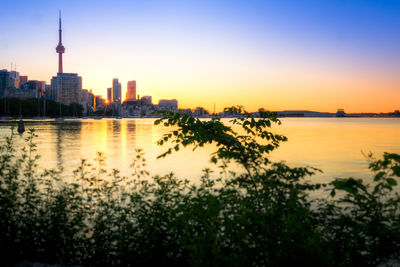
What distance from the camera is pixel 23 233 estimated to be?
803 cm

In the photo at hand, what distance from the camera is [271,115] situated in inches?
370

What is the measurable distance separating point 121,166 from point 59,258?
23.8 metres

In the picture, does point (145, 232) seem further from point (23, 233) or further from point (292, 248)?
point (23, 233)

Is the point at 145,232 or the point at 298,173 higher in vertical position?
the point at 298,173

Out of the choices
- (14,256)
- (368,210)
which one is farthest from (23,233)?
(368,210)

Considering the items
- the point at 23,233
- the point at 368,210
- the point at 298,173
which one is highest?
the point at 298,173

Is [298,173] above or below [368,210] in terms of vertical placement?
above

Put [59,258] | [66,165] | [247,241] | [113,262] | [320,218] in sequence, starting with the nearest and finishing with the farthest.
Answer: [247,241] < [320,218] < [113,262] < [59,258] < [66,165]

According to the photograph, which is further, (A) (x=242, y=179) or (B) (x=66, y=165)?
(B) (x=66, y=165)

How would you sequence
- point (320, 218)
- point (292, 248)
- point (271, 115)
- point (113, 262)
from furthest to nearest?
point (271, 115)
point (113, 262)
point (320, 218)
point (292, 248)

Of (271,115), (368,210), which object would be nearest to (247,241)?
(368,210)

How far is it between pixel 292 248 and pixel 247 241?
1.12 m

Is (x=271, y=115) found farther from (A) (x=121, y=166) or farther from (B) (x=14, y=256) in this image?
(A) (x=121, y=166)

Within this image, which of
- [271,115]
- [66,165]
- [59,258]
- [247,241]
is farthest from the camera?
[66,165]
